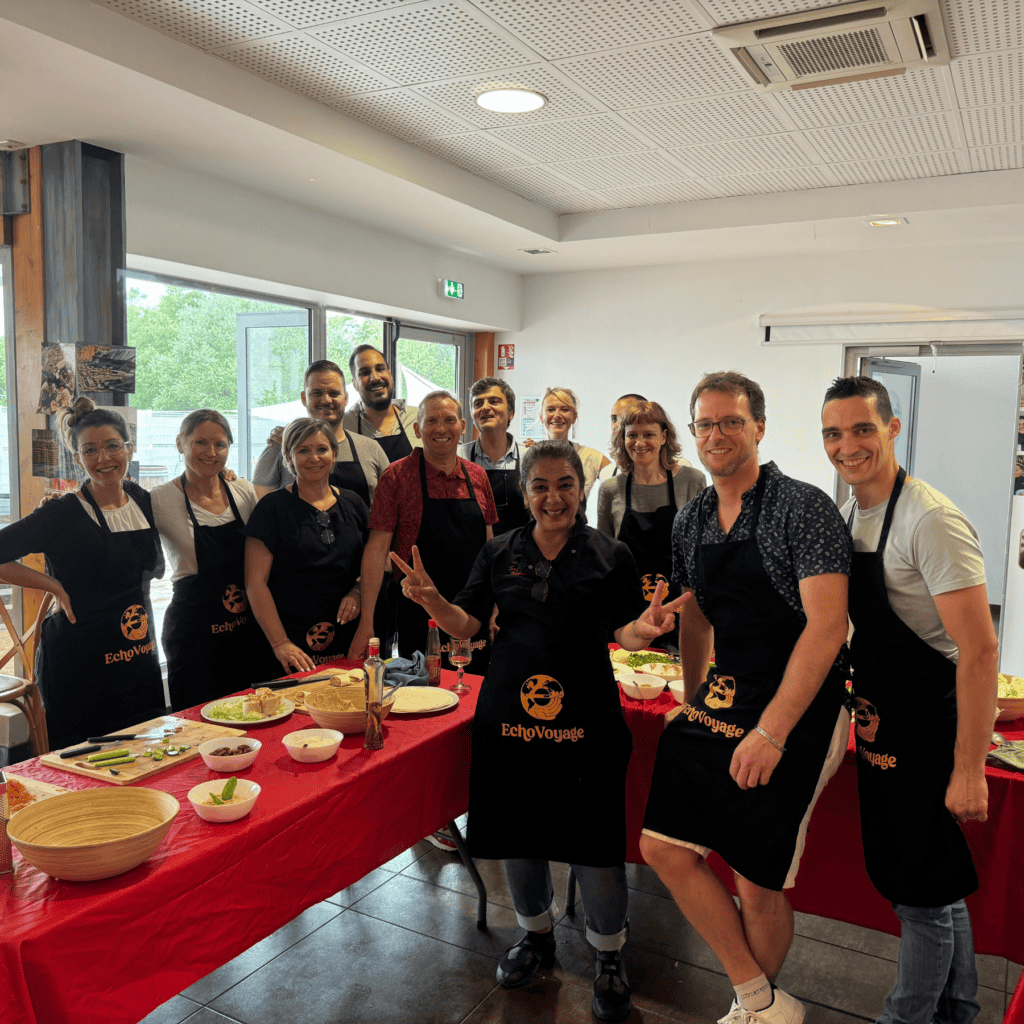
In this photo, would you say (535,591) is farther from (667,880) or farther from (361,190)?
(361,190)

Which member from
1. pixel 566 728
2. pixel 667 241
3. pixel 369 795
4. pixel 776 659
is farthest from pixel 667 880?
pixel 667 241

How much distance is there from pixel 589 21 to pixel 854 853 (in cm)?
267

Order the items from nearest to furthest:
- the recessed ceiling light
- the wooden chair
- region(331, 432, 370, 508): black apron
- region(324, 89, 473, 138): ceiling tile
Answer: the wooden chair, the recessed ceiling light, region(324, 89, 473, 138): ceiling tile, region(331, 432, 370, 508): black apron

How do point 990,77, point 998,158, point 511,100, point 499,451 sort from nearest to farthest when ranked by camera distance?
point 990,77 < point 511,100 < point 499,451 < point 998,158

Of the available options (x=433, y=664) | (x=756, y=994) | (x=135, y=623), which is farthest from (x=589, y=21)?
(x=756, y=994)

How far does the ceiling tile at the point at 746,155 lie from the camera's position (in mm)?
4090

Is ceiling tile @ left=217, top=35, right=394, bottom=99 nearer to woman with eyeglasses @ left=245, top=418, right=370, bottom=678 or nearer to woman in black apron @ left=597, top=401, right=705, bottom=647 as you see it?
woman with eyeglasses @ left=245, top=418, right=370, bottom=678

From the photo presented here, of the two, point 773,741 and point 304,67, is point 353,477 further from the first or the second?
point 773,741

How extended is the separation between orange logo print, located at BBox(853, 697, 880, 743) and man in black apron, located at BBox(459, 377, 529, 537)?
1.86m

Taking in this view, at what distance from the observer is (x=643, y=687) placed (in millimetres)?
2572

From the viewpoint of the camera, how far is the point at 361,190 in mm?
4457

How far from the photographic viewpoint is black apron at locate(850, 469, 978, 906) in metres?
1.87

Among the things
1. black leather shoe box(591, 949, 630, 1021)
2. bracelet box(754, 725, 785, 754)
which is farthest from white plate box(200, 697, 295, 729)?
bracelet box(754, 725, 785, 754)

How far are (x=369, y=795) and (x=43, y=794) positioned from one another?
68 cm
